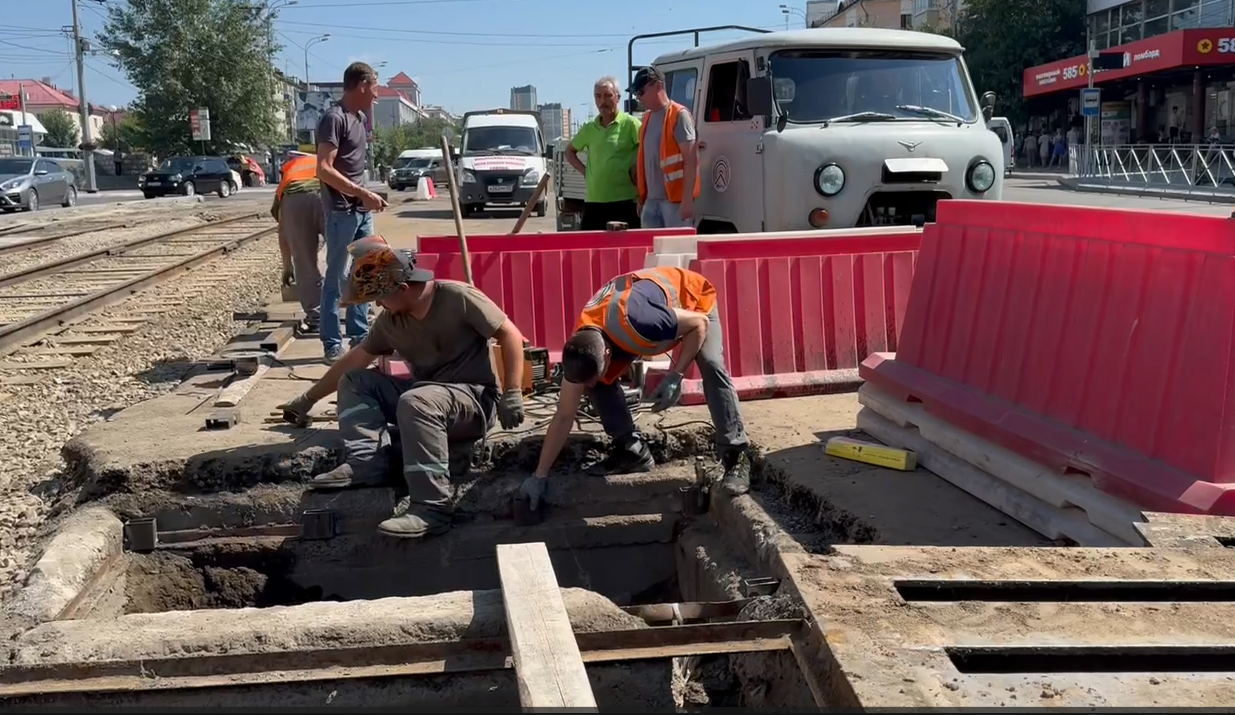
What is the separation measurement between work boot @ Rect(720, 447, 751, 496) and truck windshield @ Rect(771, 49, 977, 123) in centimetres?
329

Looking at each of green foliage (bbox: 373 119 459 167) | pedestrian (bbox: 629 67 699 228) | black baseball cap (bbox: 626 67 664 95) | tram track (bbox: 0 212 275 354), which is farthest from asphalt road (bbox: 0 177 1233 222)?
green foliage (bbox: 373 119 459 167)

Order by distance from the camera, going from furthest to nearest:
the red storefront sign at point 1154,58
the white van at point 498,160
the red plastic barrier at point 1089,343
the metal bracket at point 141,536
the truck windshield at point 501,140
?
the red storefront sign at point 1154,58 < the truck windshield at point 501,140 < the white van at point 498,160 < the metal bracket at point 141,536 < the red plastic barrier at point 1089,343

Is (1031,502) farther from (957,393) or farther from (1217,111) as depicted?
(1217,111)

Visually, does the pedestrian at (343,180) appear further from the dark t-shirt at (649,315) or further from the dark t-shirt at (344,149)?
the dark t-shirt at (649,315)

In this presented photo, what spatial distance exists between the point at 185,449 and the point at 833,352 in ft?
11.5

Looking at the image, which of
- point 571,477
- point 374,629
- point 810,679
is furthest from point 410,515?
point 810,679

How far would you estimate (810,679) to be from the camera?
9.30 feet

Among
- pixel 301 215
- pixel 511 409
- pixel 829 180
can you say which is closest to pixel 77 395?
pixel 301 215

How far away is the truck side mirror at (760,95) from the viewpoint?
7.32 meters

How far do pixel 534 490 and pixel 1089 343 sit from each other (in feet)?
7.71

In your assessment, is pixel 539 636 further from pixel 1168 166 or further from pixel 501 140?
pixel 1168 166

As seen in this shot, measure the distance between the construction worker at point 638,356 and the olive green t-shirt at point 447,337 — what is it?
17.2 inches

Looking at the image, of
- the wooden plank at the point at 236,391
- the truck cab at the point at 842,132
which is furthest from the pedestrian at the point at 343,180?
the truck cab at the point at 842,132

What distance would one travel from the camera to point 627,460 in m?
5.16
